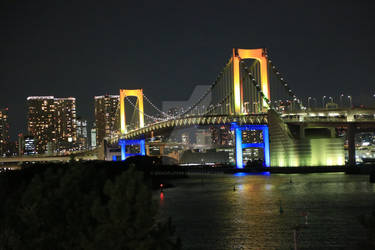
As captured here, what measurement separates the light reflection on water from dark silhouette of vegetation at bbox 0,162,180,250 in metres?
5.03

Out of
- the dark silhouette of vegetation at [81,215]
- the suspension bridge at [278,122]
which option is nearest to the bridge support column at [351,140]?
the suspension bridge at [278,122]

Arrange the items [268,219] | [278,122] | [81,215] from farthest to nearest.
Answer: [278,122]
[268,219]
[81,215]

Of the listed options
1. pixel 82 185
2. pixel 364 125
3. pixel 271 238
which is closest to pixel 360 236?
pixel 271 238

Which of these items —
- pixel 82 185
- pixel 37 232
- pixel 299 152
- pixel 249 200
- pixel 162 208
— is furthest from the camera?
pixel 299 152

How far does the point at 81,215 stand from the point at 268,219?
448 inches

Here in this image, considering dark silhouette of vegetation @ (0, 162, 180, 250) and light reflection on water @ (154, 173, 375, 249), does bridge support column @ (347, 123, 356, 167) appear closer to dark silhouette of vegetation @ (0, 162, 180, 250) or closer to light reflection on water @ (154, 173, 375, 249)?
light reflection on water @ (154, 173, 375, 249)

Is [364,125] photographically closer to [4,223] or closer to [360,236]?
[360,236]

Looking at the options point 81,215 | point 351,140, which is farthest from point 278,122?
point 81,215

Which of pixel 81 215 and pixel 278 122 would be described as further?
pixel 278 122

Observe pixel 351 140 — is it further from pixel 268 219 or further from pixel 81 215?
pixel 81 215

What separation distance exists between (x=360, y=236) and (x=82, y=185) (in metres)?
8.25

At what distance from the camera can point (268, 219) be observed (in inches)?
814

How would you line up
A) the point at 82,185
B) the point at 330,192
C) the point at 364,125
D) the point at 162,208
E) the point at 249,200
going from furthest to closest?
the point at 364,125, the point at 330,192, the point at 249,200, the point at 162,208, the point at 82,185

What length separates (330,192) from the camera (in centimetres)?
3291
